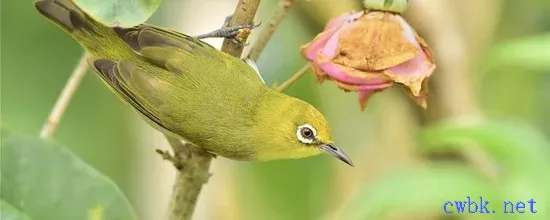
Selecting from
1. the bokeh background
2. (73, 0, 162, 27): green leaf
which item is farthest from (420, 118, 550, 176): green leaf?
(73, 0, 162, 27): green leaf

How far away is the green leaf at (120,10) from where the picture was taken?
119 cm

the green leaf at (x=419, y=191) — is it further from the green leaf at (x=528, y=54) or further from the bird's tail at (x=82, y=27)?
the bird's tail at (x=82, y=27)

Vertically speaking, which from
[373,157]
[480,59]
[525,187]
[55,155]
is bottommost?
[55,155]

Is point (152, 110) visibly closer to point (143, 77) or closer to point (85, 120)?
point (143, 77)

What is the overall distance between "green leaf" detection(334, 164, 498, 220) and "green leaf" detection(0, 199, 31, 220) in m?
0.68

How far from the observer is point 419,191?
5.49 feet

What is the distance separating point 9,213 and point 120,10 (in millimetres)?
456

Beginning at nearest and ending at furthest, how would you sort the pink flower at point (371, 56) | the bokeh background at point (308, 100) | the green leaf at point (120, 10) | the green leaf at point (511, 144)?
the green leaf at point (120, 10) < the pink flower at point (371, 56) < the green leaf at point (511, 144) < the bokeh background at point (308, 100)

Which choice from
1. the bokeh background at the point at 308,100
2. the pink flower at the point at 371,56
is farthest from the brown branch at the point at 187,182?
the bokeh background at the point at 308,100

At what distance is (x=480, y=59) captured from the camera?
8.49ft

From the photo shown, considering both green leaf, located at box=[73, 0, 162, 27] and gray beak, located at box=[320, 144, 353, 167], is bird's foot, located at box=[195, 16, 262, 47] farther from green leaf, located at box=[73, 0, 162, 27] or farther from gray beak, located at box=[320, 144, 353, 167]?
gray beak, located at box=[320, 144, 353, 167]

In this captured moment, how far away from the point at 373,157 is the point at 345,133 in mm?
223

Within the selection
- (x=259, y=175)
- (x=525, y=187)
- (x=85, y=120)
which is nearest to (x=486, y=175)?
(x=525, y=187)

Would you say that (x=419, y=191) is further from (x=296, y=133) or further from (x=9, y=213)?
(x=9, y=213)
